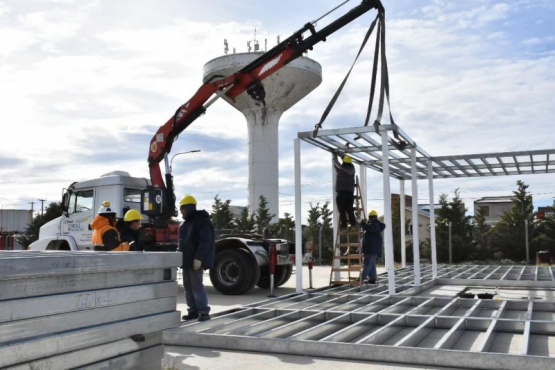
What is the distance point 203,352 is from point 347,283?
6.23 meters

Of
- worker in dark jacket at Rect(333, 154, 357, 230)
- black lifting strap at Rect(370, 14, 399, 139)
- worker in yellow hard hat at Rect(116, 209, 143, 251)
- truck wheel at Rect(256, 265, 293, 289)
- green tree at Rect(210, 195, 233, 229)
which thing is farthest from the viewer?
green tree at Rect(210, 195, 233, 229)

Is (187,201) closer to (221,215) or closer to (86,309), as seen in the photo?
(86,309)

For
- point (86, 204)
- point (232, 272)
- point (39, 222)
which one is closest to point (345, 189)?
point (232, 272)

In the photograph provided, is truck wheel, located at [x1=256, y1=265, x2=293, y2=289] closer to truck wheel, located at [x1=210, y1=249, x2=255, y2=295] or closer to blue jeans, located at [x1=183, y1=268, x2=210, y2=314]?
truck wheel, located at [x1=210, y1=249, x2=255, y2=295]

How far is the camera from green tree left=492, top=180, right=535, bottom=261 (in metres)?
26.8

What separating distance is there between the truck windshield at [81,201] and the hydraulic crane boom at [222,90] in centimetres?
152

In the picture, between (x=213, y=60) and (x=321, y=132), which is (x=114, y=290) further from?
(x=213, y=60)

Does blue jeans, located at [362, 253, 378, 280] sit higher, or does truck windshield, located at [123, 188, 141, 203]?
truck windshield, located at [123, 188, 141, 203]

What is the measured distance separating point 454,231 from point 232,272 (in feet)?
58.8

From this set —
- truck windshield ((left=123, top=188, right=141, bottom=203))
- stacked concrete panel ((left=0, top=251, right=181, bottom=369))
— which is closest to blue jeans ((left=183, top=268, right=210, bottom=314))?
stacked concrete panel ((left=0, top=251, right=181, bottom=369))

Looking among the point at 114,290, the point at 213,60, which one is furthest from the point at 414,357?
the point at 213,60

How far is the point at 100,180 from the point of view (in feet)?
43.3

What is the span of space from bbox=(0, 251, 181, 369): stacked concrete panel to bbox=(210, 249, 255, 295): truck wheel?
27.1 feet

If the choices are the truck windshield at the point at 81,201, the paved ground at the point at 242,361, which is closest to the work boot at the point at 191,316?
the paved ground at the point at 242,361
